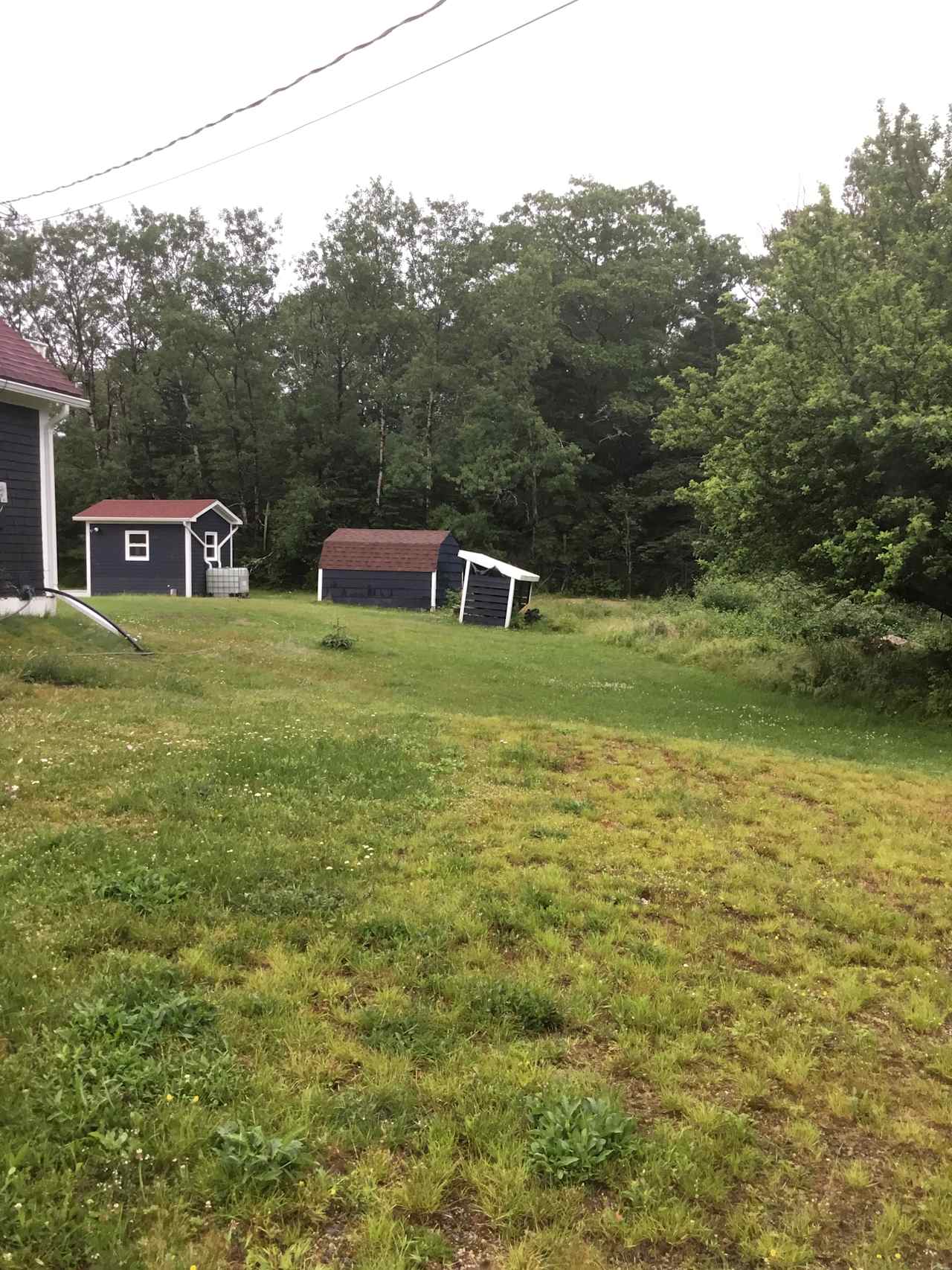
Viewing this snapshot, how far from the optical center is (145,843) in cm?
468

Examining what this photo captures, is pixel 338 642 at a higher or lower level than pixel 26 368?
lower

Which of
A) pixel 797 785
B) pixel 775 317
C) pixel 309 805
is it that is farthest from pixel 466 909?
pixel 775 317

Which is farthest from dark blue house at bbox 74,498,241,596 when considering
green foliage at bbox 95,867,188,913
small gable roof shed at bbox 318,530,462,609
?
green foliage at bbox 95,867,188,913

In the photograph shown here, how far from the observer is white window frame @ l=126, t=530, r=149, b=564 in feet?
88.6

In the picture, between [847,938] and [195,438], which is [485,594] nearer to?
[847,938]

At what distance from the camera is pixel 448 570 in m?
27.3

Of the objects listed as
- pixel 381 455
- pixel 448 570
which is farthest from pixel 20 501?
pixel 381 455

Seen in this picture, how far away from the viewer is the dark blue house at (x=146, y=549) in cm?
2681

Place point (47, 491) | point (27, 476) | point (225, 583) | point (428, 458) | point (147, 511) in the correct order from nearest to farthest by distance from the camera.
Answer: point (27, 476)
point (47, 491)
point (147, 511)
point (225, 583)
point (428, 458)

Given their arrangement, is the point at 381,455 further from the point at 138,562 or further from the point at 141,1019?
the point at 141,1019

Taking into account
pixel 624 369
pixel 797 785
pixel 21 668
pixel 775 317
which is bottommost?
pixel 797 785

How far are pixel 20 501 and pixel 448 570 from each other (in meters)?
16.3

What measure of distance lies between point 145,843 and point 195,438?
4155 cm

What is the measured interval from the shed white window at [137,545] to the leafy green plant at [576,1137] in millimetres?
27111
